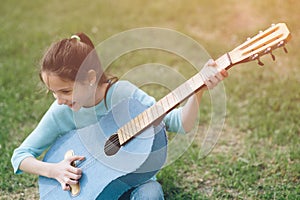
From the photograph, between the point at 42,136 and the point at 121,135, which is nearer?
the point at 121,135

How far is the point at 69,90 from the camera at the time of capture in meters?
2.31

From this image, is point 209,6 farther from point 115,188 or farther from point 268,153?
point 115,188

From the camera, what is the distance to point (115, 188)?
7.13 feet

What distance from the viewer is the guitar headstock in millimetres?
1859

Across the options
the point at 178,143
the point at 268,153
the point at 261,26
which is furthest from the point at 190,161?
the point at 261,26

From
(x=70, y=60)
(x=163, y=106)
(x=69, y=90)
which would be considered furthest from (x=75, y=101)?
(x=163, y=106)

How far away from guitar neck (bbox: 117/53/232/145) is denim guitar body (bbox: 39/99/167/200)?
0.03 metres

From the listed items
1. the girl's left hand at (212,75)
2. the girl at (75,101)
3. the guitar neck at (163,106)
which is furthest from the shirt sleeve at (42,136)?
the girl's left hand at (212,75)

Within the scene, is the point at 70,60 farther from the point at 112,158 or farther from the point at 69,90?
the point at 112,158

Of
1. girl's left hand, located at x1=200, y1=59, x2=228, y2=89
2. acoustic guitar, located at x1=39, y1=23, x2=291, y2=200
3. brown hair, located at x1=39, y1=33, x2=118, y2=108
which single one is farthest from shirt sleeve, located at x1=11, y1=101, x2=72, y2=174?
girl's left hand, located at x1=200, y1=59, x2=228, y2=89

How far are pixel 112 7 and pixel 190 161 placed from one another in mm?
2499

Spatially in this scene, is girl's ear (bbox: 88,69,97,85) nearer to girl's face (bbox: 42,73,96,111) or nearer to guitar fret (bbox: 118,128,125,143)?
girl's face (bbox: 42,73,96,111)

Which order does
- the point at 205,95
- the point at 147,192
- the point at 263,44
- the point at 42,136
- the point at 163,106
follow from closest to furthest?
the point at 263,44
the point at 163,106
the point at 147,192
the point at 42,136
the point at 205,95

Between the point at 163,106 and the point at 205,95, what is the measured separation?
1.50 meters
